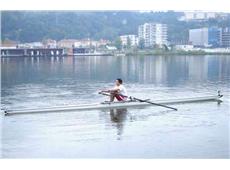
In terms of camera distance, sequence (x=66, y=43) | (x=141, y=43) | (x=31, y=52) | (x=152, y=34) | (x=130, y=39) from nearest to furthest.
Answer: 1. (x=130, y=39)
2. (x=141, y=43)
3. (x=152, y=34)
4. (x=66, y=43)
5. (x=31, y=52)

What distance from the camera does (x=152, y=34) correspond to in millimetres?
21297

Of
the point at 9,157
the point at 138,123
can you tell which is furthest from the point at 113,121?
the point at 9,157

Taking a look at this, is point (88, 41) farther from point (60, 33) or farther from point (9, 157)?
point (9, 157)

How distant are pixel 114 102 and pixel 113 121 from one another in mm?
947

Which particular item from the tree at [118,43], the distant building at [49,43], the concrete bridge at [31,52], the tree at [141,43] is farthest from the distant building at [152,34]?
the distant building at [49,43]

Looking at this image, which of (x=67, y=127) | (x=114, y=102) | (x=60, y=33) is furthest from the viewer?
(x=60, y=33)

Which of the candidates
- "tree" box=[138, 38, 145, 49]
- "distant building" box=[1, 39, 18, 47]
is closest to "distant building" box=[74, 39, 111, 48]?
"tree" box=[138, 38, 145, 49]

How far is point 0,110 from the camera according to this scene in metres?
8.59

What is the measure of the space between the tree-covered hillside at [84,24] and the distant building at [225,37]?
1.72 feet

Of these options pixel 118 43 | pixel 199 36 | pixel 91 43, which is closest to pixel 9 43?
pixel 91 43

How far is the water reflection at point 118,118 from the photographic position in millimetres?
6794

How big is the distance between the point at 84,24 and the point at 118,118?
15.3 meters

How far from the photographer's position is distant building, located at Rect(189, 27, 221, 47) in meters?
20.3

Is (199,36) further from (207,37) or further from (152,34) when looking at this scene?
(152,34)
